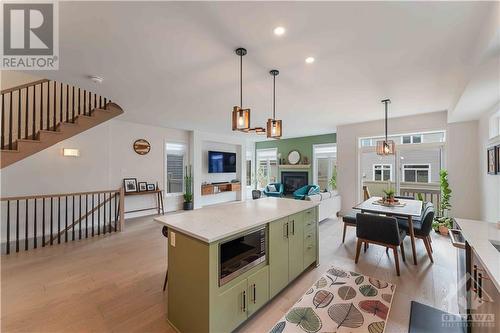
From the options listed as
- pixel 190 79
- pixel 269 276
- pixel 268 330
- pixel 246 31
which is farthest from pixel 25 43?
pixel 268 330

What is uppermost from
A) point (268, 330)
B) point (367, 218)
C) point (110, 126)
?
point (110, 126)

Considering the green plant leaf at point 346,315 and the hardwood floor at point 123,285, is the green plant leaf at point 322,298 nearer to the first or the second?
the green plant leaf at point 346,315

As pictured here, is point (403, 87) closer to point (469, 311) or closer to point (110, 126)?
point (469, 311)

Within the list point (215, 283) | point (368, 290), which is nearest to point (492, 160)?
point (368, 290)

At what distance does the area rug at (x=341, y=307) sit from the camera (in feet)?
6.28

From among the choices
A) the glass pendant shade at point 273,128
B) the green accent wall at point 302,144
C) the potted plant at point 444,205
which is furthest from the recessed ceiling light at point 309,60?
the green accent wall at point 302,144

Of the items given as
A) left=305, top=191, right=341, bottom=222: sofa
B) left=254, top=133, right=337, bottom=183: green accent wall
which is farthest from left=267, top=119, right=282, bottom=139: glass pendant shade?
left=254, top=133, right=337, bottom=183: green accent wall

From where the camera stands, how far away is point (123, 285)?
2543 mm

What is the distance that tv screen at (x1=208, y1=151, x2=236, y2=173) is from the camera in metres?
7.61

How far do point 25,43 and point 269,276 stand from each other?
11.9 feet

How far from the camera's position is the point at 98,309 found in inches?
83.7

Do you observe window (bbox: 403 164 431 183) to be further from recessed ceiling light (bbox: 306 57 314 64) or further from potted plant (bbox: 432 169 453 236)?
recessed ceiling light (bbox: 306 57 314 64)

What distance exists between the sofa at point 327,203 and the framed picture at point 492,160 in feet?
8.96

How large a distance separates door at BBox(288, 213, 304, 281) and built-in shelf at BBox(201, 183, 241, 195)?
5.07 meters
